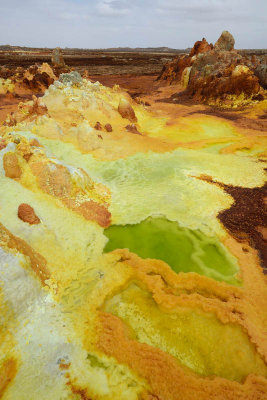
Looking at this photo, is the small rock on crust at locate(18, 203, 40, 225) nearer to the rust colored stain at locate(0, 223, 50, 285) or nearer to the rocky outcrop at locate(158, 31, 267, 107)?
the rust colored stain at locate(0, 223, 50, 285)

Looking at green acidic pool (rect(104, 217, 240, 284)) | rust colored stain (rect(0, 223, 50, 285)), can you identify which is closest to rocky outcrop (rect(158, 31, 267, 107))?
green acidic pool (rect(104, 217, 240, 284))

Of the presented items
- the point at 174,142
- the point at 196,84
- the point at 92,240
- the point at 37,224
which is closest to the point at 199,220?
the point at 92,240

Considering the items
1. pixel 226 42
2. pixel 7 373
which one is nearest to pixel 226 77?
pixel 226 42

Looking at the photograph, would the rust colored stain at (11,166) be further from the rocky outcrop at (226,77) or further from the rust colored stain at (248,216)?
the rocky outcrop at (226,77)

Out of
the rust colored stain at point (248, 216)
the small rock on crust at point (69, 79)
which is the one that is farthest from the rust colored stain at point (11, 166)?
the small rock on crust at point (69, 79)

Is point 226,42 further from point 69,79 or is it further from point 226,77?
point 69,79

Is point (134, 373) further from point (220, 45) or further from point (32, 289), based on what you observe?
point (220, 45)
